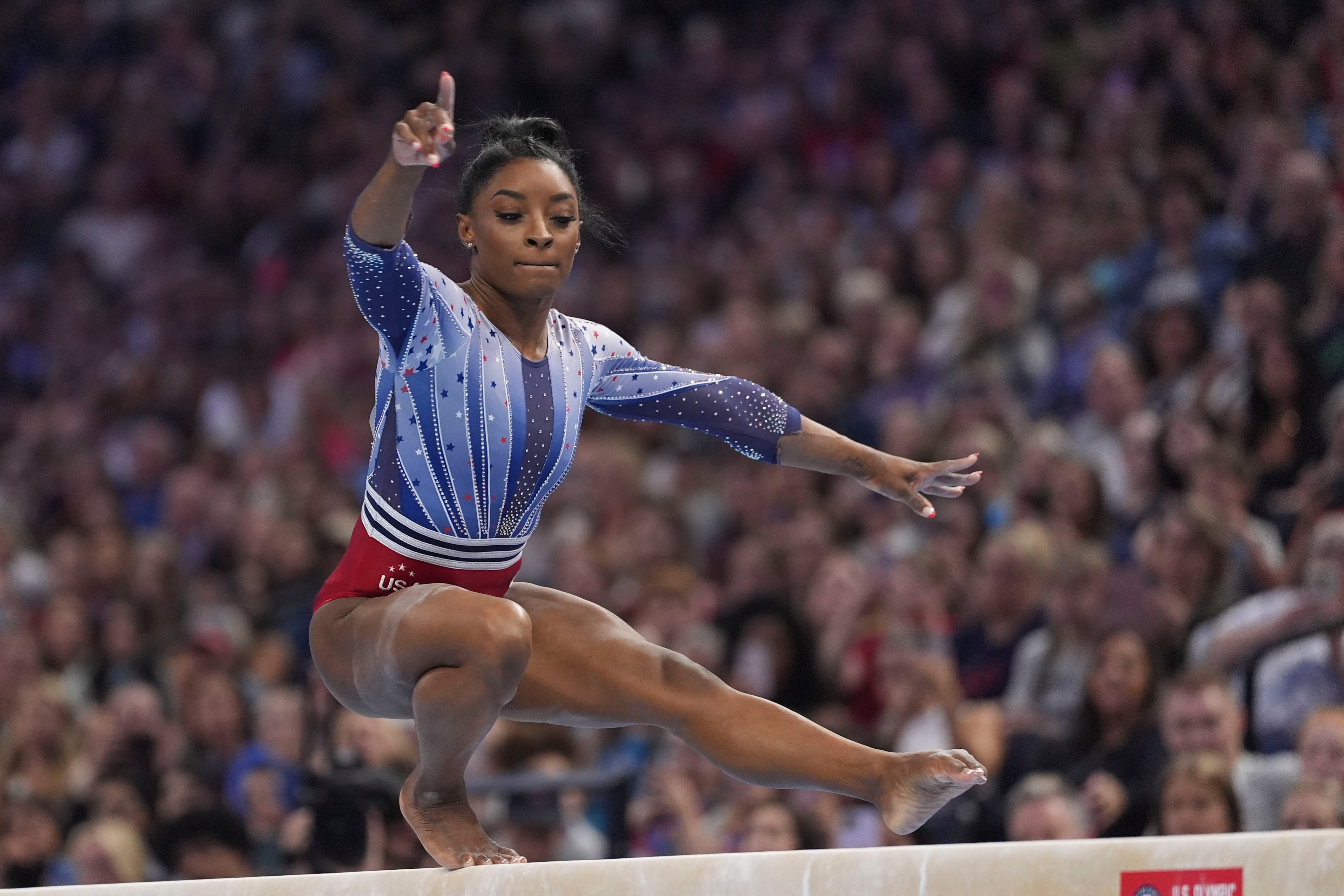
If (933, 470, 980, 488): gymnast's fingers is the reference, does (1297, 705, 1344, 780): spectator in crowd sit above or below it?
below

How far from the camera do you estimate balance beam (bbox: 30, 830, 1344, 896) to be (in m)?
2.92

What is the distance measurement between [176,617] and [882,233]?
13.7 feet

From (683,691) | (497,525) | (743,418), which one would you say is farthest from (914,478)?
(497,525)

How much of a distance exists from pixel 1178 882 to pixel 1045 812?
1.76m

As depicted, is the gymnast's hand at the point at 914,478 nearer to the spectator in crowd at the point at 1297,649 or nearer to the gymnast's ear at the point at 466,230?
the gymnast's ear at the point at 466,230

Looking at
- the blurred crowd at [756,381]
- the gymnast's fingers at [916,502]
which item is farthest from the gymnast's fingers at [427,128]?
the gymnast's fingers at [916,502]

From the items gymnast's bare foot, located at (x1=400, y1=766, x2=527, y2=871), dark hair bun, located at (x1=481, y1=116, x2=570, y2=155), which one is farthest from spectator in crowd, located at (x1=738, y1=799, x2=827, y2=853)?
dark hair bun, located at (x1=481, y1=116, x2=570, y2=155)

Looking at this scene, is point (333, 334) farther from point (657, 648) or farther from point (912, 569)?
point (657, 648)

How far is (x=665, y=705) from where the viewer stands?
138 inches

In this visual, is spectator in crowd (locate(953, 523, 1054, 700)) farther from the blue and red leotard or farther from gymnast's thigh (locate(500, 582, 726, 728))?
the blue and red leotard

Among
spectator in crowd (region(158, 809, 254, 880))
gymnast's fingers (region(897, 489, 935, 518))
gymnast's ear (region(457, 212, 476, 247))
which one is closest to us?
gymnast's ear (region(457, 212, 476, 247))

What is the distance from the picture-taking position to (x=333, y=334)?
9953mm

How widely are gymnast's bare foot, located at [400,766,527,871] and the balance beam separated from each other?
0.16 metres


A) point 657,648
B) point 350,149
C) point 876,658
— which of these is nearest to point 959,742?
point 876,658
